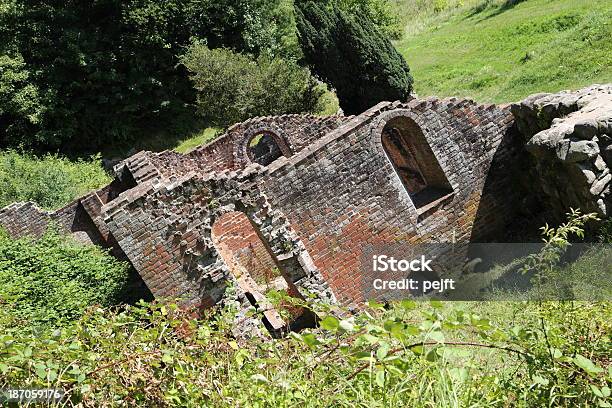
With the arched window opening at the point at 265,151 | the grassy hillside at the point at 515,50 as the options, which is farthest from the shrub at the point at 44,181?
the grassy hillside at the point at 515,50

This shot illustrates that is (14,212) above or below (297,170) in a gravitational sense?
above

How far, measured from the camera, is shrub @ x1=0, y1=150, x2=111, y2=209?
67.3ft

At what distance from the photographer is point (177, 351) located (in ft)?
13.3

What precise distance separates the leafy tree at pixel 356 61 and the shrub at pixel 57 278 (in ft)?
44.8

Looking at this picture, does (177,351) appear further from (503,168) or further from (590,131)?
(503,168)

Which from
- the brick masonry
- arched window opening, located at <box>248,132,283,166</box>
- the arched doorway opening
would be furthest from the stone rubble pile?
arched window opening, located at <box>248,132,283,166</box>

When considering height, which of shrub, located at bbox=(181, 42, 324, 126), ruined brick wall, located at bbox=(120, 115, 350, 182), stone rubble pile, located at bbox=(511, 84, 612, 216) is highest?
shrub, located at bbox=(181, 42, 324, 126)

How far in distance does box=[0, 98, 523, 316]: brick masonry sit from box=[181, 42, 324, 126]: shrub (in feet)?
39.8

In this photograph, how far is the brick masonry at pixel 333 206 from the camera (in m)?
9.52

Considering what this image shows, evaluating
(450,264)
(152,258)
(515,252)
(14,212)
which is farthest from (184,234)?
(14,212)

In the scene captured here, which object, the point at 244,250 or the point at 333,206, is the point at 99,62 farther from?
the point at 333,206

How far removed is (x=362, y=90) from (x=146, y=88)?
13202mm

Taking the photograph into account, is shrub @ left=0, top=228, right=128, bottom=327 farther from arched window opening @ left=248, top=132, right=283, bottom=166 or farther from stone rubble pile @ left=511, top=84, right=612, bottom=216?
stone rubble pile @ left=511, top=84, right=612, bottom=216

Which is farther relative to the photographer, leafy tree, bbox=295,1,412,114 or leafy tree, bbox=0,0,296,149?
leafy tree, bbox=0,0,296,149
